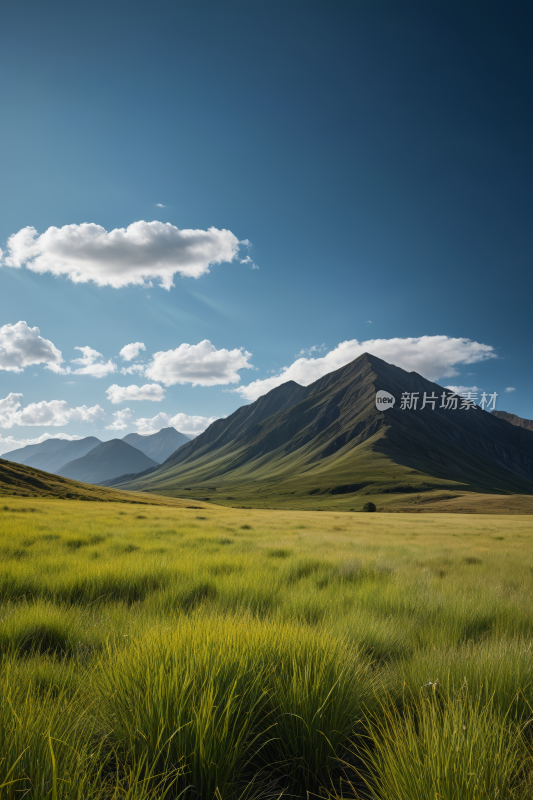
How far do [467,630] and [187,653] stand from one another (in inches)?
138

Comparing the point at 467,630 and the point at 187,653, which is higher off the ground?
the point at 187,653

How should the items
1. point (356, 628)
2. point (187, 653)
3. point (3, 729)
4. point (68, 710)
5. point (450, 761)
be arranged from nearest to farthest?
point (450, 761) < point (3, 729) < point (68, 710) < point (187, 653) < point (356, 628)

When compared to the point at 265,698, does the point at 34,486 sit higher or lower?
lower

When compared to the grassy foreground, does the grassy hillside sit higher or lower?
lower

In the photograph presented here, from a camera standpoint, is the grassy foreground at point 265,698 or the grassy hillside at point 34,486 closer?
the grassy foreground at point 265,698

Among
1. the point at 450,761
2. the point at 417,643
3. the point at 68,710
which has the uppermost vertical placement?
the point at 450,761

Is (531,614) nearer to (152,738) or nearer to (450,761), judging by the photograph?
(450,761)

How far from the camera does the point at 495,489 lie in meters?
180

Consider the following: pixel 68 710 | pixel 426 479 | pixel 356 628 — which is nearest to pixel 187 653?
pixel 68 710

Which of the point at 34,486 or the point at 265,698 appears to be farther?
the point at 34,486

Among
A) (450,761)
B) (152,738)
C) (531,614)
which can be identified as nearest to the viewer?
(450,761)

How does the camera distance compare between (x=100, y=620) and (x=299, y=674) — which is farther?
(x=100, y=620)

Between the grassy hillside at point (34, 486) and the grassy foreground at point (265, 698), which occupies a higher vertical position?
the grassy foreground at point (265, 698)

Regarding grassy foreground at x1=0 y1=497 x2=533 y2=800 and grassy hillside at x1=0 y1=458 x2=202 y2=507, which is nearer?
grassy foreground at x1=0 y1=497 x2=533 y2=800
